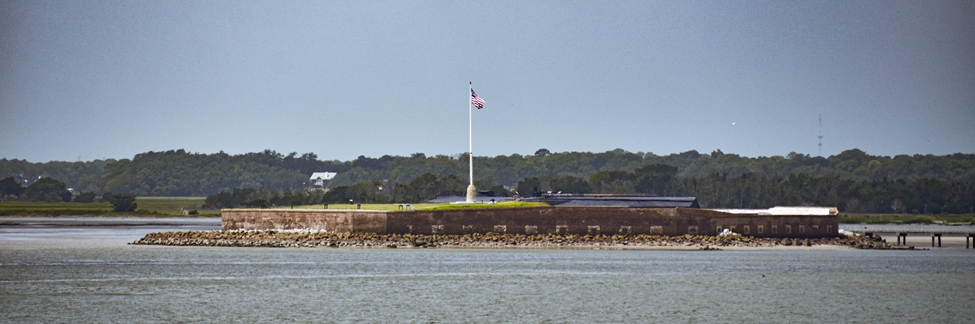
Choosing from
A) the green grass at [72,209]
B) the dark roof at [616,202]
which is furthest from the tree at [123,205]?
the dark roof at [616,202]

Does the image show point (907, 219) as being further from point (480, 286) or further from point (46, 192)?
point (46, 192)

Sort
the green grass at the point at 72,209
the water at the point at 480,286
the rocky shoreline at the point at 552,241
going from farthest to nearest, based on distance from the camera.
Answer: the green grass at the point at 72,209 < the rocky shoreline at the point at 552,241 < the water at the point at 480,286

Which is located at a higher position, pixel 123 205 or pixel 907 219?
pixel 123 205

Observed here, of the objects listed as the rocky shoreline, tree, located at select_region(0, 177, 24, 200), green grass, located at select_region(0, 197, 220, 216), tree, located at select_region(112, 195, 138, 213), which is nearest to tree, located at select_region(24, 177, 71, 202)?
tree, located at select_region(0, 177, 24, 200)

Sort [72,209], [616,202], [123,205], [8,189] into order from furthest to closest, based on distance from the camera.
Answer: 1. [8,189]
2. [72,209]
3. [123,205]
4. [616,202]

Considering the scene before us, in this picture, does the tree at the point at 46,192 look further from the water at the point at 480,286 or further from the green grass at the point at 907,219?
the green grass at the point at 907,219

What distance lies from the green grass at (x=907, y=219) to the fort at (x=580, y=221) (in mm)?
47230

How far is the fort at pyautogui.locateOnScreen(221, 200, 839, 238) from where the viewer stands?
66750mm

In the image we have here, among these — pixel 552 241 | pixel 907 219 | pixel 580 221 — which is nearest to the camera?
pixel 552 241

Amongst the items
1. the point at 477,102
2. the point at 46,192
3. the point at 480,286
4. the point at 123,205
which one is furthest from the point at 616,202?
the point at 46,192

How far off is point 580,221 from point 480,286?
2119 cm

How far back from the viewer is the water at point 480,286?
1510 inches

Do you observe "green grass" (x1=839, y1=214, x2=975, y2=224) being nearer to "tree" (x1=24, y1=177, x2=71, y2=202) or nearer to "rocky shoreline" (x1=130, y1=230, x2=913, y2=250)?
"rocky shoreline" (x1=130, y1=230, x2=913, y2=250)

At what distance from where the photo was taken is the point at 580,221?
67.4 m
